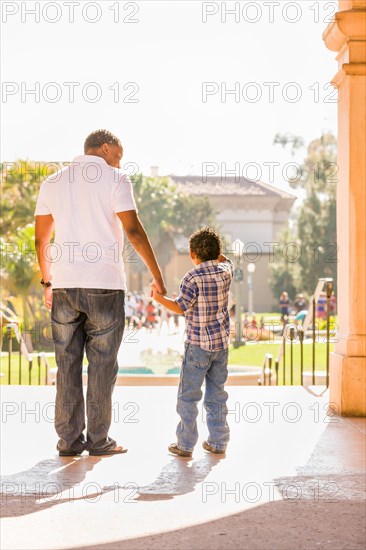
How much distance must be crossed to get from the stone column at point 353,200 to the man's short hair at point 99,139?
233 cm

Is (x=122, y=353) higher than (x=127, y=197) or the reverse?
the reverse

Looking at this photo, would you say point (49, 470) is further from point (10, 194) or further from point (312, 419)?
point (10, 194)

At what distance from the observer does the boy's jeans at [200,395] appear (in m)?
5.19

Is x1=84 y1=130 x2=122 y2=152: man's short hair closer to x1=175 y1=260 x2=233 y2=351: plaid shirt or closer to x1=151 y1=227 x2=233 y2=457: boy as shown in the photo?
x1=151 y1=227 x2=233 y2=457: boy

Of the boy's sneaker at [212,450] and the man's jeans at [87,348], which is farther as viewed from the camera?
the boy's sneaker at [212,450]

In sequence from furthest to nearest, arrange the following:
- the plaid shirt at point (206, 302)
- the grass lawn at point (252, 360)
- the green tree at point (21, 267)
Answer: the green tree at point (21, 267)
the grass lawn at point (252, 360)
the plaid shirt at point (206, 302)

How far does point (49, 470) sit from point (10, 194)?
31.0 metres

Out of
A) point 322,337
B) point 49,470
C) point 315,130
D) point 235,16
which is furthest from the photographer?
point 315,130

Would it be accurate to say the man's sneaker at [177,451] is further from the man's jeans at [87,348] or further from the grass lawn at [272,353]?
the grass lawn at [272,353]

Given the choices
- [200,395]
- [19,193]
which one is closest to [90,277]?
[200,395]

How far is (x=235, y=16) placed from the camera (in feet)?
26.7

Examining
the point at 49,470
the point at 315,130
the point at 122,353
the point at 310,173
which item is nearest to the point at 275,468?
the point at 49,470

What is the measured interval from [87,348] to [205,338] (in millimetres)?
676

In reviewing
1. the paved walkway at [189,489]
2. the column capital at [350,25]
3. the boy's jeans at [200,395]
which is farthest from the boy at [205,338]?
the column capital at [350,25]
